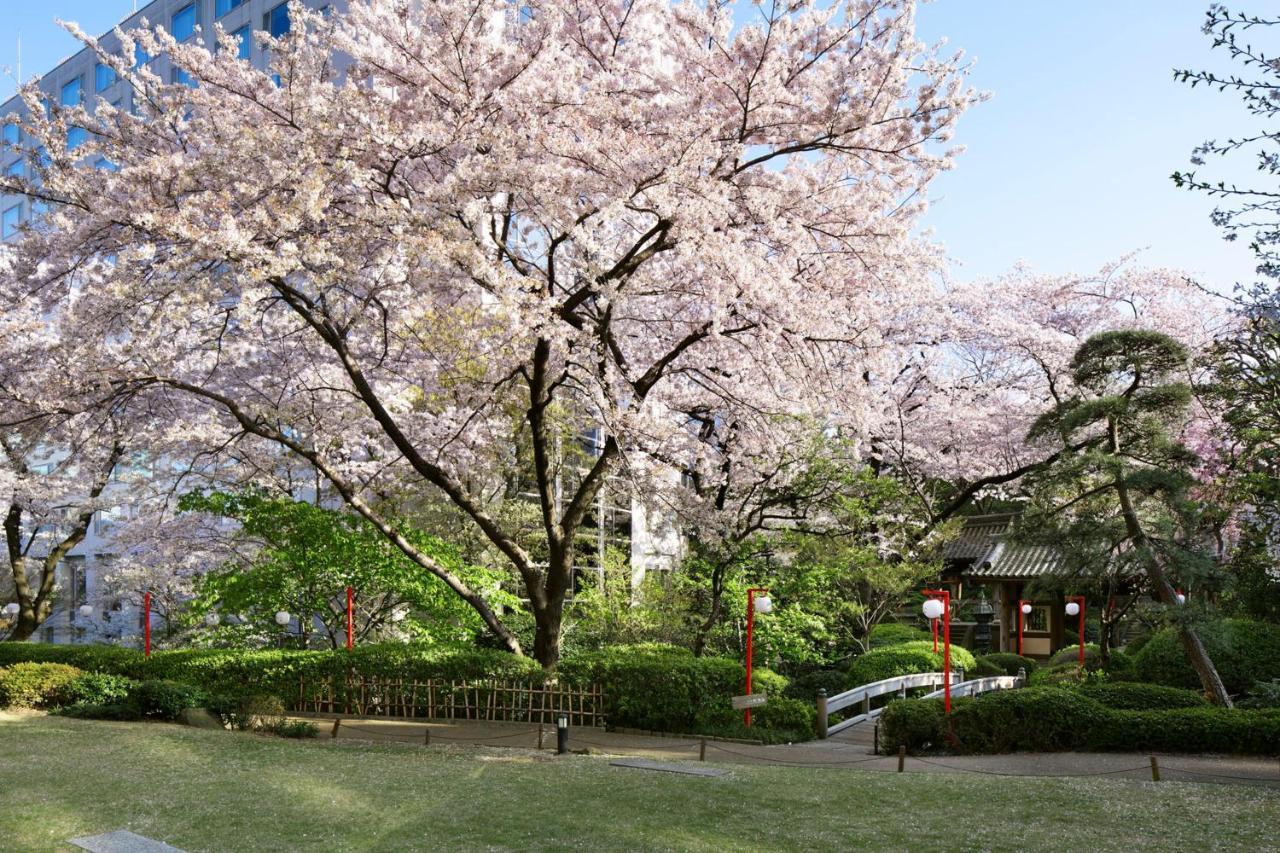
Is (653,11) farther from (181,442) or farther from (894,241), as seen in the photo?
(181,442)

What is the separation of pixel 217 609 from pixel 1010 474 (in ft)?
56.8

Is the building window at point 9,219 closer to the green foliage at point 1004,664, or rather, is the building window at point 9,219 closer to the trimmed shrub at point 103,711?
the trimmed shrub at point 103,711

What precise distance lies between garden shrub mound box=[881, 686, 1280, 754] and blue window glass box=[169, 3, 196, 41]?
113ft

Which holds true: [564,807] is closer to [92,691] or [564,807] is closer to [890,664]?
[92,691]

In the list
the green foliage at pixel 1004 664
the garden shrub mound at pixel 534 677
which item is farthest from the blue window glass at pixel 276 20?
the green foliage at pixel 1004 664

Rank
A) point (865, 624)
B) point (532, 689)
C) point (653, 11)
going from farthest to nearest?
point (865, 624), point (532, 689), point (653, 11)

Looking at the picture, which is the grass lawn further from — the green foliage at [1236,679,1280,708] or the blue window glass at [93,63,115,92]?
the blue window glass at [93,63,115,92]

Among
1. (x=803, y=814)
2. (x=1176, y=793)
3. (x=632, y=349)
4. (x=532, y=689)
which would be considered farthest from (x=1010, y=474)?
(x=803, y=814)

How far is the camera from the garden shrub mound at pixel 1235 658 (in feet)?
52.3

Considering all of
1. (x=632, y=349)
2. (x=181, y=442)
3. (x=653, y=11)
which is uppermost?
(x=653, y=11)

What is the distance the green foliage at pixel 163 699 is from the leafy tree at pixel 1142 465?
13.3m

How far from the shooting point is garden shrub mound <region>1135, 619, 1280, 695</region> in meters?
15.9

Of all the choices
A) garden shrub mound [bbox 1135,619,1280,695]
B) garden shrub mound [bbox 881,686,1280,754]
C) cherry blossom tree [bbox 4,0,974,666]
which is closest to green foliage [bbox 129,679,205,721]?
cherry blossom tree [bbox 4,0,974,666]

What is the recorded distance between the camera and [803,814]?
882cm
